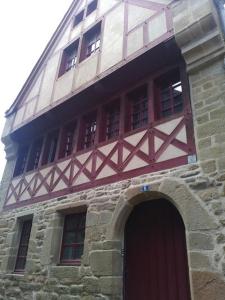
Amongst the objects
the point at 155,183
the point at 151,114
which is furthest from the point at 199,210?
the point at 151,114

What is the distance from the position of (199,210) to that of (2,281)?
187 inches

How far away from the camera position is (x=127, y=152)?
4.46 metres

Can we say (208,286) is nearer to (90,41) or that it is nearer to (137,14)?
(137,14)

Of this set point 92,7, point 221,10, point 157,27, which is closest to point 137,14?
point 157,27

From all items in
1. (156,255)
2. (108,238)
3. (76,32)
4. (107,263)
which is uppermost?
(76,32)

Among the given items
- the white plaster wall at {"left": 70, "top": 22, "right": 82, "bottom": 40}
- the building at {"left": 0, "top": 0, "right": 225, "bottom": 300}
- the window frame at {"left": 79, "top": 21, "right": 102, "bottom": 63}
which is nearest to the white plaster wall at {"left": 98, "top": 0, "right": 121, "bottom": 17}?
the building at {"left": 0, "top": 0, "right": 225, "bottom": 300}

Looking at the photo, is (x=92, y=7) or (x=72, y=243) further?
(x=92, y=7)

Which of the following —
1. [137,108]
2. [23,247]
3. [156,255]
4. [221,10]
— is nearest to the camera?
[156,255]

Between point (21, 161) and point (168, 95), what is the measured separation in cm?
480

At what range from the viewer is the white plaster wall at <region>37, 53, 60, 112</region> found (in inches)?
276

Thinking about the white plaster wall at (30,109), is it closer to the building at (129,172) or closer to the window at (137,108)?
the building at (129,172)

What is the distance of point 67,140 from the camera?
6.37 metres

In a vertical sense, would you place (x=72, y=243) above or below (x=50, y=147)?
below

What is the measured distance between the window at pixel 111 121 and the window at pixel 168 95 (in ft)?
3.31
